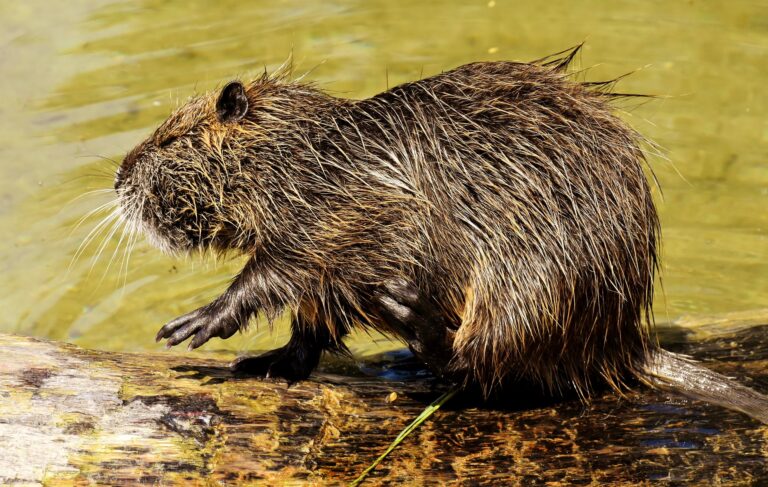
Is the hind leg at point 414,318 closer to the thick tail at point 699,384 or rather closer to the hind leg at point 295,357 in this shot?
the hind leg at point 295,357

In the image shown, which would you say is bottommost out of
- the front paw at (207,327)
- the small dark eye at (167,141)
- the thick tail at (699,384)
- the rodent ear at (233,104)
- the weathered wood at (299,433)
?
the weathered wood at (299,433)

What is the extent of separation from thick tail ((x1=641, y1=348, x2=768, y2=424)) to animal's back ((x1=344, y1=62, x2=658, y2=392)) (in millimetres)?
85

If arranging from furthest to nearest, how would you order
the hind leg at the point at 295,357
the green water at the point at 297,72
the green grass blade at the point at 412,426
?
the green water at the point at 297,72
the hind leg at the point at 295,357
the green grass blade at the point at 412,426

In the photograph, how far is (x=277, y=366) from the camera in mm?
3764

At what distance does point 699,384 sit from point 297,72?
4.38m

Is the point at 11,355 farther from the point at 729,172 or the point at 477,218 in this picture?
the point at 729,172

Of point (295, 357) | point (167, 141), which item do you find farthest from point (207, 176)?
point (295, 357)

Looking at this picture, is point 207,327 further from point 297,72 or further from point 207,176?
point 297,72

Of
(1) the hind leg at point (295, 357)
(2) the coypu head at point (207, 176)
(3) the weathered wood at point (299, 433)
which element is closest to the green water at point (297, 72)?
(2) the coypu head at point (207, 176)

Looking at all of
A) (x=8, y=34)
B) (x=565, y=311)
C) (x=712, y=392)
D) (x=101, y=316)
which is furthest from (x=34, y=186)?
(x=712, y=392)

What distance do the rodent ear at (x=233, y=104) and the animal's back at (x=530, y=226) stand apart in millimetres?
588

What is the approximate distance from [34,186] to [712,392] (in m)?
4.40

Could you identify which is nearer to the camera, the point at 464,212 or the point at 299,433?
the point at 299,433

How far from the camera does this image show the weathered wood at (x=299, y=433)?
3080 mm
